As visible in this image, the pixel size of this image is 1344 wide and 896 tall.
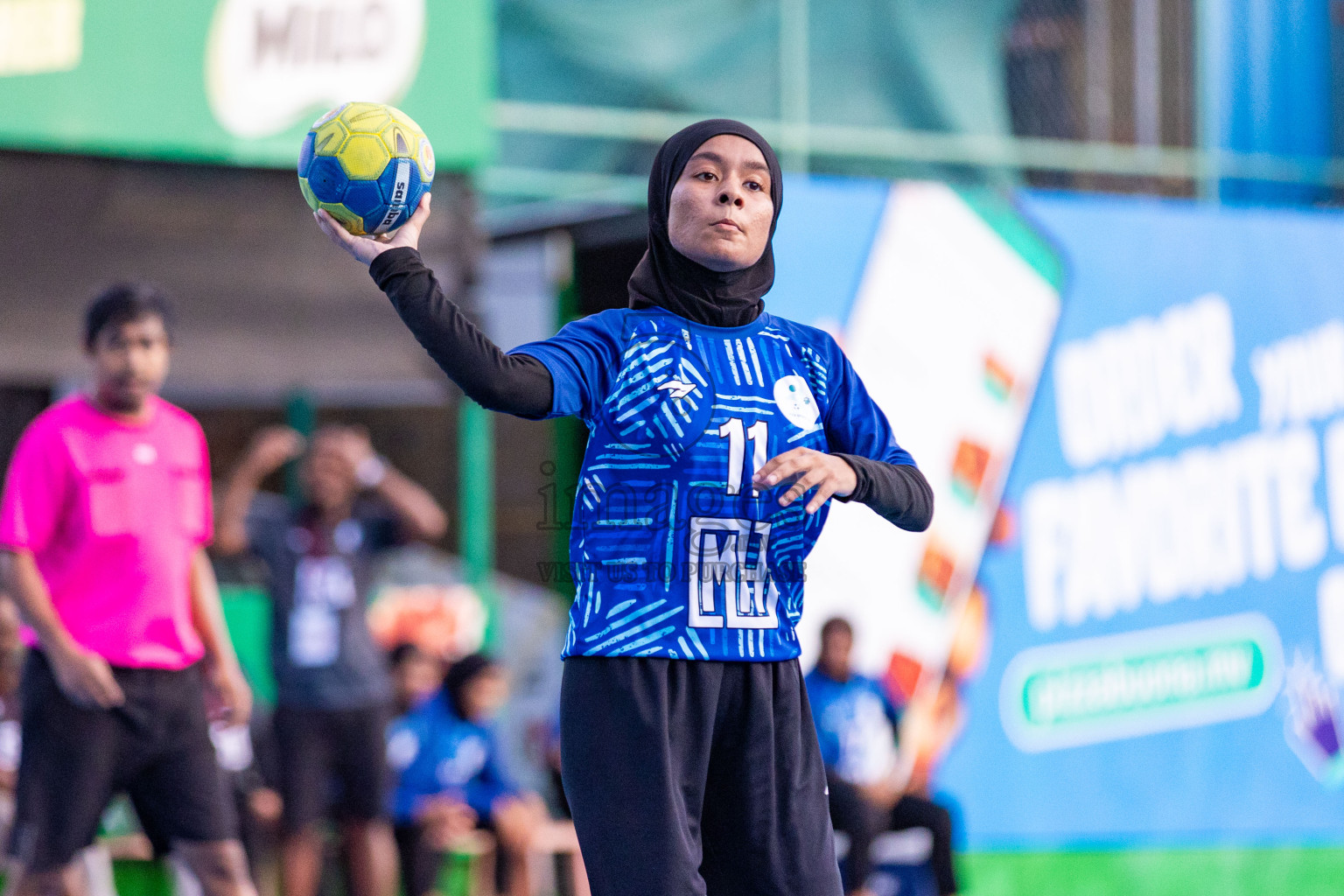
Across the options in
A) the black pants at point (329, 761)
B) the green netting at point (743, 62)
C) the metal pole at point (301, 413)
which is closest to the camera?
the black pants at point (329, 761)

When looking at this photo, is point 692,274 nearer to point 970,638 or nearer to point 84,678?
point 84,678

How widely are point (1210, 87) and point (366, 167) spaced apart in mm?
8495

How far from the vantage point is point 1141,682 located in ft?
28.3

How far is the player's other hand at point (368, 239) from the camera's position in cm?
316

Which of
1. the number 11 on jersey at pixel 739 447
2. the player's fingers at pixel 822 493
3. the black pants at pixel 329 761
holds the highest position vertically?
the number 11 on jersey at pixel 739 447

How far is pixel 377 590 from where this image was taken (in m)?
8.34

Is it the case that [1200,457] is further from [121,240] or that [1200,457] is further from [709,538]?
[709,538]

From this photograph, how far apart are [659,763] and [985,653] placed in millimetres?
5411

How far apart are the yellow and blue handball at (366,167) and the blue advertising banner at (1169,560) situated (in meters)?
5.43

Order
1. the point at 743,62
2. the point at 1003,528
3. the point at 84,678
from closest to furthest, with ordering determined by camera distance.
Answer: the point at 84,678 < the point at 1003,528 < the point at 743,62

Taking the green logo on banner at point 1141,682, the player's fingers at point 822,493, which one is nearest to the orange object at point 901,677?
the green logo on banner at point 1141,682

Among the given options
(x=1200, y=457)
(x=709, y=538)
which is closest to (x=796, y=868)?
(x=709, y=538)

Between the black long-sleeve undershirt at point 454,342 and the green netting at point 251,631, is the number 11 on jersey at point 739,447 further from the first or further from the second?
the green netting at point 251,631

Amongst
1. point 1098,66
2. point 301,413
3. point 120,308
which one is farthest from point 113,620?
point 1098,66
